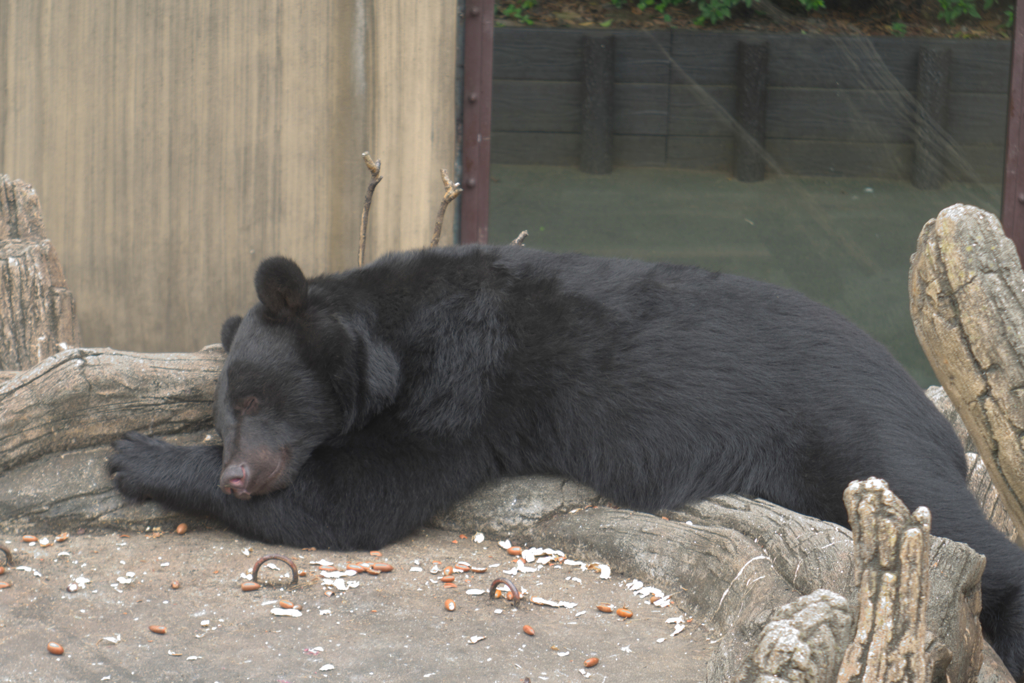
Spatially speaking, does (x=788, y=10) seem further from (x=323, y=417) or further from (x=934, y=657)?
(x=934, y=657)

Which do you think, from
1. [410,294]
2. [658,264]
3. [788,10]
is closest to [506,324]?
[410,294]

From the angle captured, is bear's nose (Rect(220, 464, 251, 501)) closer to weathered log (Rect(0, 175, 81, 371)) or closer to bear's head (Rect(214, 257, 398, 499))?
bear's head (Rect(214, 257, 398, 499))

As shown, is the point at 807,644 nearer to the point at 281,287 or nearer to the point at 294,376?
the point at 294,376

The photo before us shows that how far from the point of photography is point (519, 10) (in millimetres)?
6020

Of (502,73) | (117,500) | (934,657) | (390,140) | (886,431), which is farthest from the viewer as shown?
(502,73)

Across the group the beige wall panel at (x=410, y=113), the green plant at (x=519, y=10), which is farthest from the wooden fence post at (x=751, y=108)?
the beige wall panel at (x=410, y=113)

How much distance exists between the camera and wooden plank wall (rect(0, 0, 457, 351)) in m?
5.62

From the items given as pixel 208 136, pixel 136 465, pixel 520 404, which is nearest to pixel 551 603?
pixel 520 404

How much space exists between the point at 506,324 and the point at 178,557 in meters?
1.36

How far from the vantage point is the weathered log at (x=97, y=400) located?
135 inches

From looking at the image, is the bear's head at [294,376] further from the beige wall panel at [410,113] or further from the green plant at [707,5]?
the green plant at [707,5]

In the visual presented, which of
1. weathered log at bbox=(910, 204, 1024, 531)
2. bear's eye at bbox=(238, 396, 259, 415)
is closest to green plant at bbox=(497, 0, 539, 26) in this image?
bear's eye at bbox=(238, 396, 259, 415)

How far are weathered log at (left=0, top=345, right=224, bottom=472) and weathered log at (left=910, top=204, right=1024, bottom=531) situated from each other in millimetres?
2791

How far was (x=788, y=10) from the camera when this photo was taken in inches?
245
